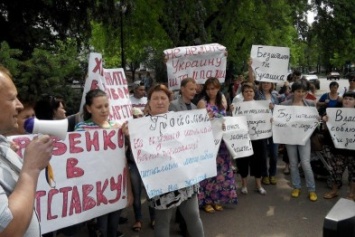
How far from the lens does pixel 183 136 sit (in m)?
3.60

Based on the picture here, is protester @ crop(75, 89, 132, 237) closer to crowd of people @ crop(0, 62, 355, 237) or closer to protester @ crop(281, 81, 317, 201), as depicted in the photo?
crowd of people @ crop(0, 62, 355, 237)

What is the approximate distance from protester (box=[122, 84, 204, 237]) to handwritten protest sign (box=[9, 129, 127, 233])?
0.25 metres

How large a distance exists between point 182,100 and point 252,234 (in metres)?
1.76

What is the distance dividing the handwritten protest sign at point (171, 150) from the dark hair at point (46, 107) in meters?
1.04

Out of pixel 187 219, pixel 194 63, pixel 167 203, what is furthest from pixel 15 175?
pixel 194 63

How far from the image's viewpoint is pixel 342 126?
5.18 meters

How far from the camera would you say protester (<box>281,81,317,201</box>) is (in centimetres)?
533

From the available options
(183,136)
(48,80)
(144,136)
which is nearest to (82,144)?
(144,136)

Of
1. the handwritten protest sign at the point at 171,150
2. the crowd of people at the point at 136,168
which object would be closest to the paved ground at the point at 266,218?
the crowd of people at the point at 136,168

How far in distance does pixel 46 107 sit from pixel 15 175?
95.9 inches

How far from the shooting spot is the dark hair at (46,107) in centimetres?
379

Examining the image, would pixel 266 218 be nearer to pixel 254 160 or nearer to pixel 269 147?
pixel 254 160

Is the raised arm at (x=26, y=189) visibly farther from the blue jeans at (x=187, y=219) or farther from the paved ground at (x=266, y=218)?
the paved ground at (x=266, y=218)

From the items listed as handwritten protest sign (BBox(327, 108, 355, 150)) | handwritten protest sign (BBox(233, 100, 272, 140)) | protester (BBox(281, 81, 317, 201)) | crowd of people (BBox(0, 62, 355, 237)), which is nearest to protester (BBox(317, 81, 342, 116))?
crowd of people (BBox(0, 62, 355, 237))
